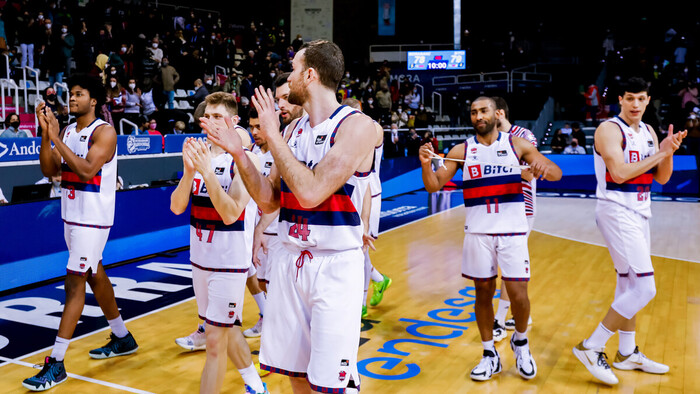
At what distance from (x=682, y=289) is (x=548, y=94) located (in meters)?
18.4

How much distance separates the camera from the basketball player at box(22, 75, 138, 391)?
4.70 meters

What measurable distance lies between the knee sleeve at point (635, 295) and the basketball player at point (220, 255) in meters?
2.66

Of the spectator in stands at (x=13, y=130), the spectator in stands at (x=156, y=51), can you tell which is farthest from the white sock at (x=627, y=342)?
the spectator in stands at (x=156, y=51)

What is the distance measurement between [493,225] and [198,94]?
463 inches

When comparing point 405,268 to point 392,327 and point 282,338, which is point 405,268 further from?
point 282,338

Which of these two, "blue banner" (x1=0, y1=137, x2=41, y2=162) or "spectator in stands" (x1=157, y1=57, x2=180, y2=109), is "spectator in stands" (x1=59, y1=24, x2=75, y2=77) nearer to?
"spectator in stands" (x1=157, y1=57, x2=180, y2=109)

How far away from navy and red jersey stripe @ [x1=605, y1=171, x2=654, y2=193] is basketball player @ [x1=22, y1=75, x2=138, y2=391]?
3.73 m

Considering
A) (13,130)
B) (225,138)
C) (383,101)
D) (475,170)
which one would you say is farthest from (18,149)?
(383,101)

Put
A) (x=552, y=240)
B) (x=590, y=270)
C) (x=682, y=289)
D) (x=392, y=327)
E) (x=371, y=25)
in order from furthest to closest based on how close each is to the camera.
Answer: (x=371, y=25)
(x=552, y=240)
(x=590, y=270)
(x=682, y=289)
(x=392, y=327)

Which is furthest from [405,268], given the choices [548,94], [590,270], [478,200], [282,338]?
[548,94]

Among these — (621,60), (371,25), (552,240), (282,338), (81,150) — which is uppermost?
(371,25)

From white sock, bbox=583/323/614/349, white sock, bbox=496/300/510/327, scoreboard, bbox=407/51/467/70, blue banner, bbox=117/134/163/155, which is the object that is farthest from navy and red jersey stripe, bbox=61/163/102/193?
scoreboard, bbox=407/51/467/70

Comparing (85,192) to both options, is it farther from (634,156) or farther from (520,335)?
(634,156)

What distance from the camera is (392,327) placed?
6137 millimetres
